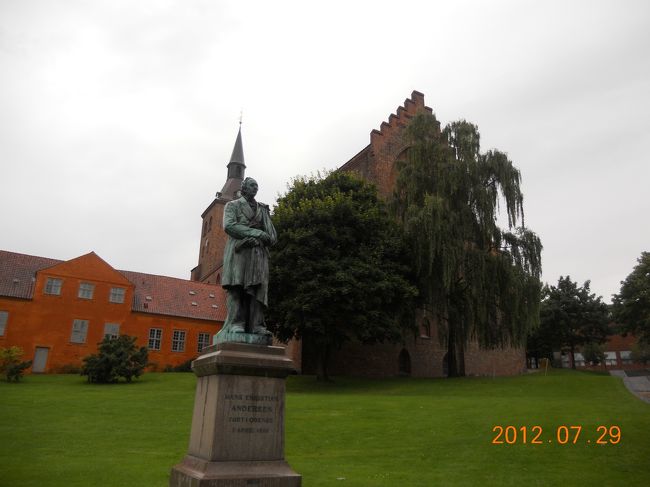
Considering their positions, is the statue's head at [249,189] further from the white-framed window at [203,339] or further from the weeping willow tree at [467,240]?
the white-framed window at [203,339]

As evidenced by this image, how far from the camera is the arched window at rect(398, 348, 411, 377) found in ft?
126

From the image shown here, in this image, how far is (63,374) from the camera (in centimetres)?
3628

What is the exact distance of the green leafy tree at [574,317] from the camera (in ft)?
174

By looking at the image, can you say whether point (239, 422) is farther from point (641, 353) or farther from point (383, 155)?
point (641, 353)

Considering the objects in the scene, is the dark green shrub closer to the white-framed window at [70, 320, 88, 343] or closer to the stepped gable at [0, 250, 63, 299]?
the white-framed window at [70, 320, 88, 343]

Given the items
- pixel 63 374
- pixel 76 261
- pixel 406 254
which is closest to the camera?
pixel 406 254

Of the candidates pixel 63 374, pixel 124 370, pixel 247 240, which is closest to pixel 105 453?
pixel 247 240

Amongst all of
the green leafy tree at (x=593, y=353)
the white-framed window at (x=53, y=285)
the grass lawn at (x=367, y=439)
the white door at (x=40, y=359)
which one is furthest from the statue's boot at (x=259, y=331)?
the green leafy tree at (x=593, y=353)

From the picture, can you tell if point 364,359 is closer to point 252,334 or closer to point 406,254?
point 406,254

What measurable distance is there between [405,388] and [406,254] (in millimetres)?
7294

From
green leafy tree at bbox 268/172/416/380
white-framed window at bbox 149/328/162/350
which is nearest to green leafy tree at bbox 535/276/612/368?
green leafy tree at bbox 268/172/416/380

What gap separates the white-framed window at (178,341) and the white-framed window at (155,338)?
1121 millimetres

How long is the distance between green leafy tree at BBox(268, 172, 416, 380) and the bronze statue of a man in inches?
687
